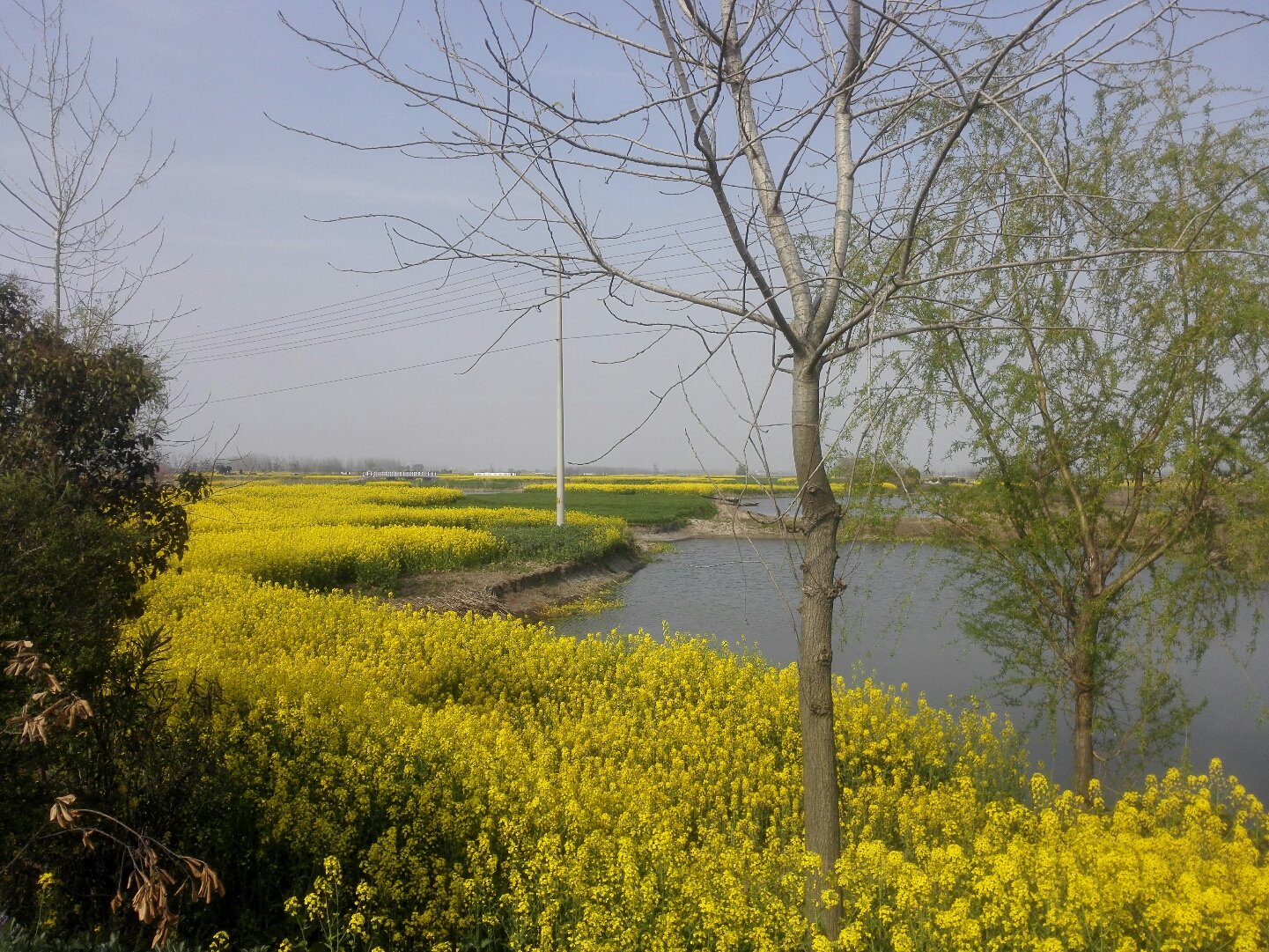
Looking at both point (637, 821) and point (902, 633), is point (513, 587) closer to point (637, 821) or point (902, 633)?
point (902, 633)

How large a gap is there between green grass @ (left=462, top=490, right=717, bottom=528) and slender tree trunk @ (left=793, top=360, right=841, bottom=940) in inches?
985

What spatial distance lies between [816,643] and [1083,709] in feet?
11.4

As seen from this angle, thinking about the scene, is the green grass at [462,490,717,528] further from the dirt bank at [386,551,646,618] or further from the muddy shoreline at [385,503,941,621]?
the dirt bank at [386,551,646,618]

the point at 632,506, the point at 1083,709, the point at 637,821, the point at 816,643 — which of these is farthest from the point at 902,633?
the point at 632,506

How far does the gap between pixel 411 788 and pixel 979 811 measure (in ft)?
10.6

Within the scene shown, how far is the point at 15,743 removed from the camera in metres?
2.99

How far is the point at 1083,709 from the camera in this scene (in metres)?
5.70

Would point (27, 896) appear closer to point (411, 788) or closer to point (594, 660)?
point (411, 788)

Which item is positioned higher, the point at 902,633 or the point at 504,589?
the point at 504,589

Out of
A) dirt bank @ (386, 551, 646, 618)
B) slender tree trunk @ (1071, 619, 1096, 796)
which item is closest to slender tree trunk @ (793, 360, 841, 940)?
slender tree trunk @ (1071, 619, 1096, 796)

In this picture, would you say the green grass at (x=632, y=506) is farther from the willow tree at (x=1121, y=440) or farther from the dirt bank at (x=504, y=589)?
the willow tree at (x=1121, y=440)

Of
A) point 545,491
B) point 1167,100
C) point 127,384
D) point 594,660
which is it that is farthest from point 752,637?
point 545,491

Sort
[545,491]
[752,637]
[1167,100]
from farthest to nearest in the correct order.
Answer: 1. [545,491]
2. [752,637]
3. [1167,100]

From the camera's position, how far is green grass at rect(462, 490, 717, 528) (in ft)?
106
